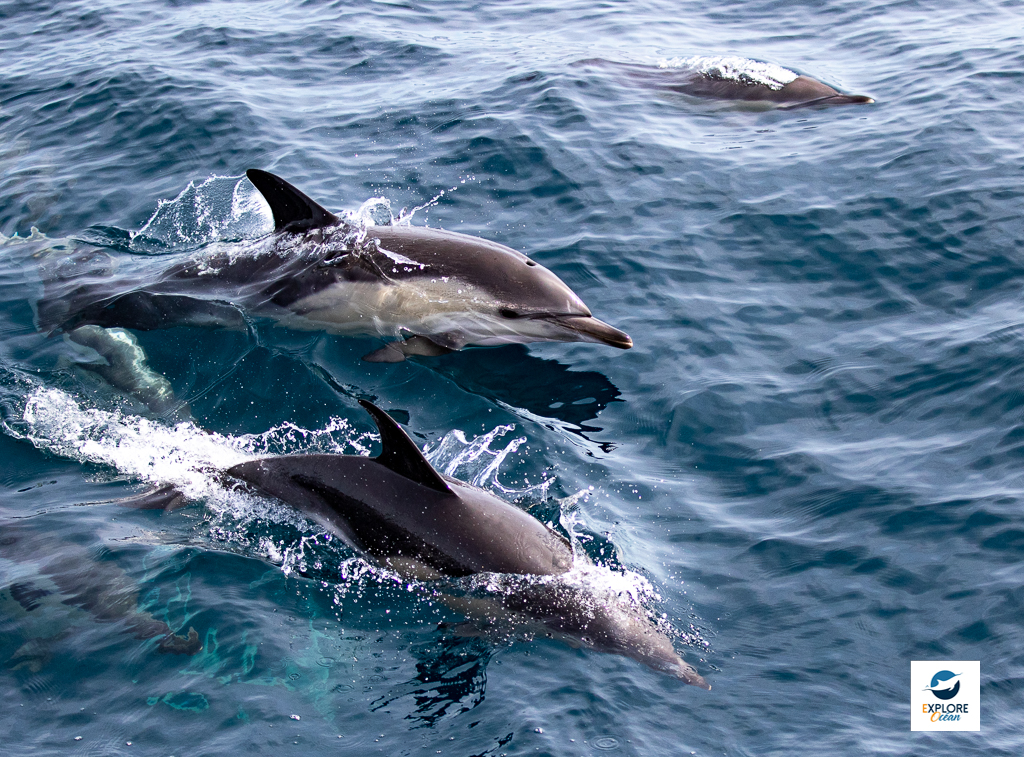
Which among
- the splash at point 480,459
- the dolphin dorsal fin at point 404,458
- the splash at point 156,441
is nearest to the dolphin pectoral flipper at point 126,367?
the splash at point 156,441

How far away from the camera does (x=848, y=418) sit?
334 inches

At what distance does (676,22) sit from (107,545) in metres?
15.3

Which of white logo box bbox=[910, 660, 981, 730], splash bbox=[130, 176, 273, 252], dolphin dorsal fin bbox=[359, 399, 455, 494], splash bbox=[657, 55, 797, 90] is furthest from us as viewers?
splash bbox=[657, 55, 797, 90]

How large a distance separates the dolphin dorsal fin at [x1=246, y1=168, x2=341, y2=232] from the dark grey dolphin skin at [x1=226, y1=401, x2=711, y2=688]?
3.47 metres

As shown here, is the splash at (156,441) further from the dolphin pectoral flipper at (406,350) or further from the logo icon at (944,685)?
the logo icon at (944,685)

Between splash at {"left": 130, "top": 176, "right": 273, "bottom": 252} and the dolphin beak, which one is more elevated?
splash at {"left": 130, "top": 176, "right": 273, "bottom": 252}

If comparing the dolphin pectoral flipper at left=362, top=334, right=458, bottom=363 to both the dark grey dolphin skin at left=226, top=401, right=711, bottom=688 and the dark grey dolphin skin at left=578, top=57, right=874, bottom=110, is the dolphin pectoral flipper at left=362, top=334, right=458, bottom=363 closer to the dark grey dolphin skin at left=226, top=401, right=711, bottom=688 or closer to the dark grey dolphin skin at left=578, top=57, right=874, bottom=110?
the dark grey dolphin skin at left=226, top=401, right=711, bottom=688

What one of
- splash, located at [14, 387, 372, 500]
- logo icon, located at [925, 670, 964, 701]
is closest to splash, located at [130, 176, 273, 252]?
splash, located at [14, 387, 372, 500]

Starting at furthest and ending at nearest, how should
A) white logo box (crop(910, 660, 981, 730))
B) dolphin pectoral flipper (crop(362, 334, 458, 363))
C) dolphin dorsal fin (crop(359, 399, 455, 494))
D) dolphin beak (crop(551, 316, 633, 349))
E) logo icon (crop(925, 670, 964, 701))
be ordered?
dolphin pectoral flipper (crop(362, 334, 458, 363))
dolphin beak (crop(551, 316, 633, 349))
dolphin dorsal fin (crop(359, 399, 455, 494))
logo icon (crop(925, 670, 964, 701))
white logo box (crop(910, 660, 981, 730))

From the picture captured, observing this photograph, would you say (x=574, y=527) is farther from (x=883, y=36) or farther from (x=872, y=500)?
(x=883, y=36)

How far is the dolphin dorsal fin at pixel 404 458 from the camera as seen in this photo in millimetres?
6207

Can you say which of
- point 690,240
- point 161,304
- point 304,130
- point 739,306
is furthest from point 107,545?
point 304,130

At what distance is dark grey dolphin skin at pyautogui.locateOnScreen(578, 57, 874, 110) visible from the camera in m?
14.3

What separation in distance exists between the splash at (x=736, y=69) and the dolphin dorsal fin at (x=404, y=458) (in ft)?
34.5
